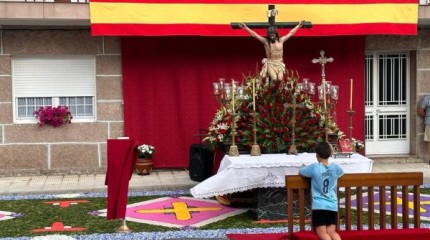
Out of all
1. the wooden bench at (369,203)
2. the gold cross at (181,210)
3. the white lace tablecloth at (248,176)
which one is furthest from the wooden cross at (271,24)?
the wooden bench at (369,203)

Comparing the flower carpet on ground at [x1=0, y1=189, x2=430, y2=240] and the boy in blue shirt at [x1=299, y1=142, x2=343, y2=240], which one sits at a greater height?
the boy in blue shirt at [x1=299, y1=142, x2=343, y2=240]

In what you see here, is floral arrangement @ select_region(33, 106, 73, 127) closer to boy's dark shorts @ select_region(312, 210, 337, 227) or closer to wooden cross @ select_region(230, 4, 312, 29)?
wooden cross @ select_region(230, 4, 312, 29)

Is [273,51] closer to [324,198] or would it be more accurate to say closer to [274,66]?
[274,66]

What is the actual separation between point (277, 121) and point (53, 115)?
5149 mm

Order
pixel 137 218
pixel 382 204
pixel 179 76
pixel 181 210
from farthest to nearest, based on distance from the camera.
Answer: pixel 179 76
pixel 181 210
pixel 137 218
pixel 382 204

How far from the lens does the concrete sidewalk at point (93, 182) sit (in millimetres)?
11430

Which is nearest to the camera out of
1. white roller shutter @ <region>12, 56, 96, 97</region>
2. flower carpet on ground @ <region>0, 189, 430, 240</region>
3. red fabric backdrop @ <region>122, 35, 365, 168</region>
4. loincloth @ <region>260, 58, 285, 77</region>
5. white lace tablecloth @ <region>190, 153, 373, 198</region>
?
flower carpet on ground @ <region>0, 189, 430, 240</region>

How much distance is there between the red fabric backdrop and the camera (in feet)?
43.4

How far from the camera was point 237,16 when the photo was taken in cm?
1254

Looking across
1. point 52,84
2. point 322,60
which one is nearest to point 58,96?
point 52,84

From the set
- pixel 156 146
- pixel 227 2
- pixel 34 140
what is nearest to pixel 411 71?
pixel 227 2

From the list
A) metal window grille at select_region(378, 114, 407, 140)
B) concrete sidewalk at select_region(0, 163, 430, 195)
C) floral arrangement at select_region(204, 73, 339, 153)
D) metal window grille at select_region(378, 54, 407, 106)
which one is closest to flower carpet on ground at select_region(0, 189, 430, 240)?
concrete sidewalk at select_region(0, 163, 430, 195)

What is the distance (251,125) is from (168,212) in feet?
5.50

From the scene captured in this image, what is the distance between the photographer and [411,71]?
564 inches
